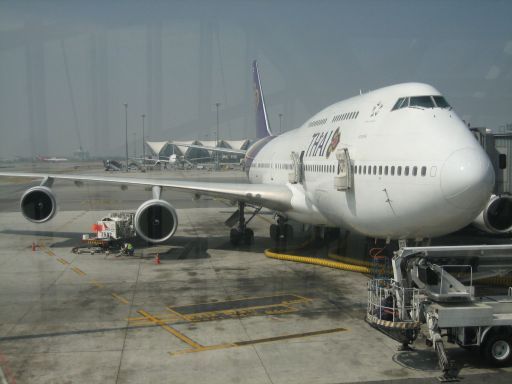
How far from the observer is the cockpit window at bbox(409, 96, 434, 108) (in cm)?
1227

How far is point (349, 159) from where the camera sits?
43.2 ft

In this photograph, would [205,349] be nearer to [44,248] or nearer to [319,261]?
[319,261]

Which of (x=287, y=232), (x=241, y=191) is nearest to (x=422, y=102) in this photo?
(x=241, y=191)

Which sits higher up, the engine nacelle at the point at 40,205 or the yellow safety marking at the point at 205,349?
the engine nacelle at the point at 40,205

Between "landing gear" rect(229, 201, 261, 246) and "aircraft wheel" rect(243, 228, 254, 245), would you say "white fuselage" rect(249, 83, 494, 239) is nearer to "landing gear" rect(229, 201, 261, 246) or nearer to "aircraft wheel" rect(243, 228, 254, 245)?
"landing gear" rect(229, 201, 261, 246)

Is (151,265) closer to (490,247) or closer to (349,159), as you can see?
(349,159)

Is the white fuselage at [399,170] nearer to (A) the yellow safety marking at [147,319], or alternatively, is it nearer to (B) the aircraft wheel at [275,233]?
(B) the aircraft wheel at [275,233]

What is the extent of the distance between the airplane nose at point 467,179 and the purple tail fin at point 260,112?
19742 millimetres

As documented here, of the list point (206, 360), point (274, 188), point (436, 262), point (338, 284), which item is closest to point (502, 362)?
point (436, 262)

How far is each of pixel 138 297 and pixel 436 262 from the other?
22.0 feet

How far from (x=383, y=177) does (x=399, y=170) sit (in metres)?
0.49

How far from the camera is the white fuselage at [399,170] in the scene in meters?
10.5

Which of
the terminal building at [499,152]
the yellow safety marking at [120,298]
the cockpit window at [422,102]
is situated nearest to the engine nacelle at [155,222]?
the yellow safety marking at [120,298]

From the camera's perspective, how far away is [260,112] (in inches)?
1230
